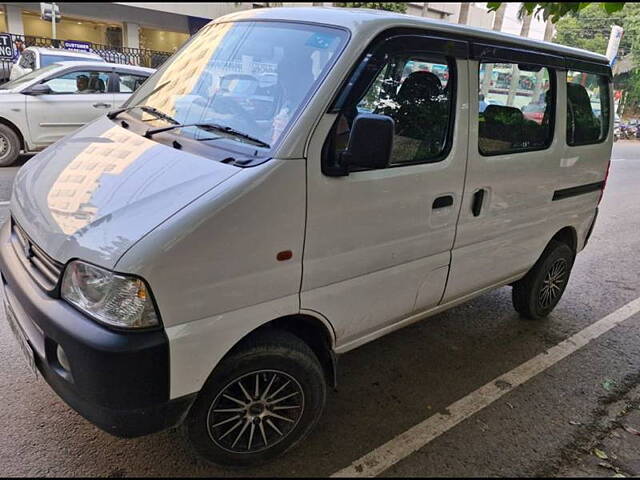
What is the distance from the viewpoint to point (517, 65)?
327 centimetres

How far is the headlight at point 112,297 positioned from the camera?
1875mm

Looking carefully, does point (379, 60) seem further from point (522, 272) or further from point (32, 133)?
point (32, 133)

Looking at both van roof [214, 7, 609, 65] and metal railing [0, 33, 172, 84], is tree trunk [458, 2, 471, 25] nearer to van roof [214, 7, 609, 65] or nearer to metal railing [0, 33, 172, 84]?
metal railing [0, 33, 172, 84]

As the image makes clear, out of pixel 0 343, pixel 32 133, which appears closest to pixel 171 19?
pixel 32 133

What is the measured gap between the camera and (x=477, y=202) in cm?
304

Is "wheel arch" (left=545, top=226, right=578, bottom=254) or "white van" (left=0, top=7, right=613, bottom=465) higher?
"white van" (left=0, top=7, right=613, bottom=465)

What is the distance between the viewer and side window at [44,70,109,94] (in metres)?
8.22

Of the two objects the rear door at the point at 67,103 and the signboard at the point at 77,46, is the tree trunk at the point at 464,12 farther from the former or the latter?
Answer: the rear door at the point at 67,103

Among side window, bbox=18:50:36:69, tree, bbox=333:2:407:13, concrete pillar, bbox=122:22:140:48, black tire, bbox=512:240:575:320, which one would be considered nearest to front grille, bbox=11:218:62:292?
Answer: black tire, bbox=512:240:575:320

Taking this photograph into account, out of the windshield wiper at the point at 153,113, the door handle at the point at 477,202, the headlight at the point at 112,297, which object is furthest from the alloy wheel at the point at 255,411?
the door handle at the point at 477,202

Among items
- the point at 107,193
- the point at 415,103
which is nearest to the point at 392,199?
the point at 415,103

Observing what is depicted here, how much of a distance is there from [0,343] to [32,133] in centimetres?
582

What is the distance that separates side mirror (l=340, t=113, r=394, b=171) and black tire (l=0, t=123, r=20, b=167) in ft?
24.6

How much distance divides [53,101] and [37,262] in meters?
6.93
